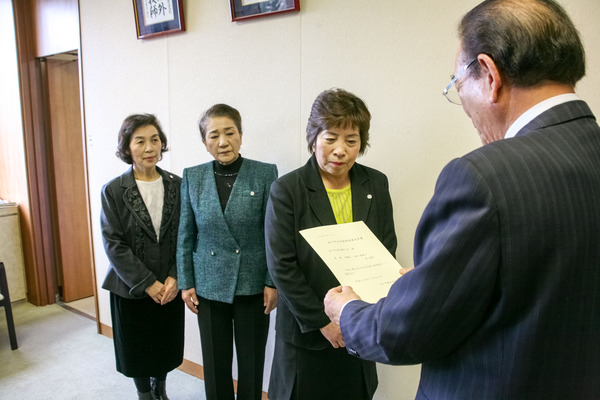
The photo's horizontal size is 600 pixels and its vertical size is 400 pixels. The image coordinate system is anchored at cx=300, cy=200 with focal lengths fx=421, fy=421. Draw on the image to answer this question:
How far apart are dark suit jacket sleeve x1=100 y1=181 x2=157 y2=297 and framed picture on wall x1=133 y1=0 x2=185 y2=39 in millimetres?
1044

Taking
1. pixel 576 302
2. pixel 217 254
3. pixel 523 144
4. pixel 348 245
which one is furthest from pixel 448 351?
pixel 217 254

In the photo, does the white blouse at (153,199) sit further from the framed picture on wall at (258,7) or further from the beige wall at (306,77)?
the framed picture on wall at (258,7)

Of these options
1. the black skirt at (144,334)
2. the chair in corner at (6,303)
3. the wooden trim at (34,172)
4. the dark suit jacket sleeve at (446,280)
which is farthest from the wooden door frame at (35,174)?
the dark suit jacket sleeve at (446,280)

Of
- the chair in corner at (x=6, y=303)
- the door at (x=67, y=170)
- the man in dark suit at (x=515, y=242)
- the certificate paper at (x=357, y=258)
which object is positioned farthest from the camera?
the door at (x=67, y=170)

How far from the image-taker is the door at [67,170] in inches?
140

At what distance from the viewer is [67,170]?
3656 mm

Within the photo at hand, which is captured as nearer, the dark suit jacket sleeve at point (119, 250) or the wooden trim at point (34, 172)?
the dark suit jacket sleeve at point (119, 250)

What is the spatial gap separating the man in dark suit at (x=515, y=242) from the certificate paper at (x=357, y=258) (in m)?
0.35

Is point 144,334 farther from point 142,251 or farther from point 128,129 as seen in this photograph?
point 128,129

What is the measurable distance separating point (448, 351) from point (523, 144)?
37 cm

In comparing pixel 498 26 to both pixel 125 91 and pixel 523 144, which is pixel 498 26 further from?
pixel 125 91

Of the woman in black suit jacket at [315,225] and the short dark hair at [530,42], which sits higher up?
the short dark hair at [530,42]

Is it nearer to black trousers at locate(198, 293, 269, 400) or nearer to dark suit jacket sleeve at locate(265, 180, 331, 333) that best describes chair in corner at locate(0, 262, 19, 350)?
black trousers at locate(198, 293, 269, 400)

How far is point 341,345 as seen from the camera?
1460 millimetres
